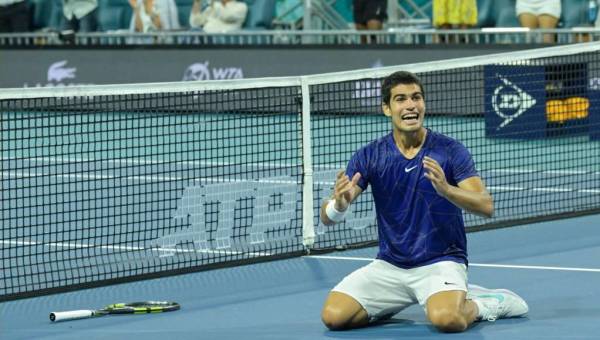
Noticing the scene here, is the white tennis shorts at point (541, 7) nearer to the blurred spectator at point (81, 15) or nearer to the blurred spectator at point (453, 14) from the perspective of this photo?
the blurred spectator at point (453, 14)

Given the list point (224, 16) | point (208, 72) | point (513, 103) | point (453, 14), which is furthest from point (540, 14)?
point (224, 16)

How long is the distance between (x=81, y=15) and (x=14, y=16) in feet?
3.94

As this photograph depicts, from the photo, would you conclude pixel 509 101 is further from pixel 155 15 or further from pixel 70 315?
pixel 70 315

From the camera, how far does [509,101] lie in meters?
17.8

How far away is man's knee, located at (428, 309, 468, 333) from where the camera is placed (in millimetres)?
8164

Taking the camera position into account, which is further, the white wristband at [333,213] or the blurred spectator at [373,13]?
the blurred spectator at [373,13]

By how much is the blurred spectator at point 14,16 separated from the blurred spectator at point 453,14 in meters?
7.97

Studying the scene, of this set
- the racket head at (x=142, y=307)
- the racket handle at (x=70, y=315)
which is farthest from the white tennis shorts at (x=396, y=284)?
the racket handle at (x=70, y=315)

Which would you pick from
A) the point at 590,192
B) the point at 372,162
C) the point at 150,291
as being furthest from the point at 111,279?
the point at 590,192

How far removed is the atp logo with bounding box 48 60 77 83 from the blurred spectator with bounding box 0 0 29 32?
197 cm

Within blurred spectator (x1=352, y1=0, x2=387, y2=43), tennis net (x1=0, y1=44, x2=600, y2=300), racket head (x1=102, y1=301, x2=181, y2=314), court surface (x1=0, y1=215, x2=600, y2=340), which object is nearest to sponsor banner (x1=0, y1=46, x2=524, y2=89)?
blurred spectator (x1=352, y1=0, x2=387, y2=43)

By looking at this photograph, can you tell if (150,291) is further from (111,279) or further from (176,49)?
(176,49)

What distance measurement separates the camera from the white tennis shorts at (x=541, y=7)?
19.9 m

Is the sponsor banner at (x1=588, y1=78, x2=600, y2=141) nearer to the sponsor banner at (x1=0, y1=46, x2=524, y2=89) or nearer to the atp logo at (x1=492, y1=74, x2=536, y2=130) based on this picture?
the atp logo at (x1=492, y1=74, x2=536, y2=130)
